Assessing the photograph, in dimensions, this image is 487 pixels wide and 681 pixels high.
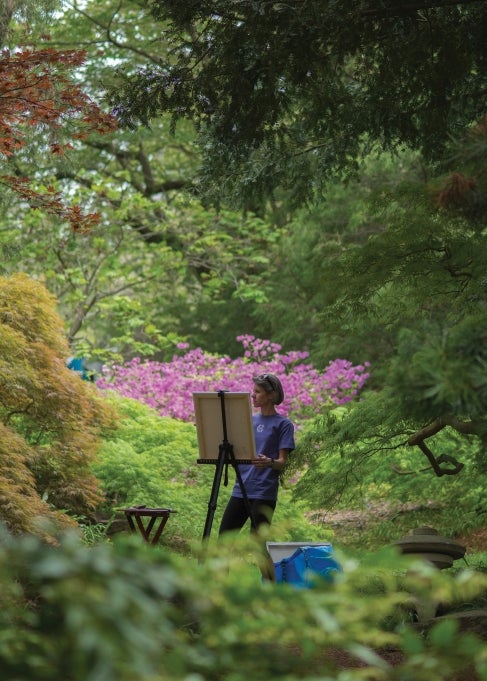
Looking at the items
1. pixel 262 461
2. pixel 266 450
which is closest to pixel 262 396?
pixel 266 450

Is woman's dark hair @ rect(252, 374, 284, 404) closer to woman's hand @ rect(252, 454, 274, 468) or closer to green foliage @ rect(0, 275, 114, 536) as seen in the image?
woman's hand @ rect(252, 454, 274, 468)

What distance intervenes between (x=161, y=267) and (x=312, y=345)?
2.76 m

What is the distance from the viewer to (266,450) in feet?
18.0

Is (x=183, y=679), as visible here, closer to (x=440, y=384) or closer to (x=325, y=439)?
(x=440, y=384)

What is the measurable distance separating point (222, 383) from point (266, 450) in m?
7.38

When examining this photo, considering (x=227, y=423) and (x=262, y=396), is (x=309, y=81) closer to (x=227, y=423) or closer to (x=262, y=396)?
(x=262, y=396)

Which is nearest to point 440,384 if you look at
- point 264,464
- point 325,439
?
point 264,464

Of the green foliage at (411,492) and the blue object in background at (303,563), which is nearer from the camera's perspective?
the blue object in background at (303,563)

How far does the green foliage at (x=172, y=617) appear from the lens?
150 cm

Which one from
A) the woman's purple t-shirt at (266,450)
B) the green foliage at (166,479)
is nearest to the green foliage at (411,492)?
the green foliage at (166,479)

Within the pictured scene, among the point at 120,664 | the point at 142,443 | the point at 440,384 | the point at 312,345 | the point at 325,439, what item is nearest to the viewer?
the point at 120,664

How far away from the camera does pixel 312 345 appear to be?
614 inches

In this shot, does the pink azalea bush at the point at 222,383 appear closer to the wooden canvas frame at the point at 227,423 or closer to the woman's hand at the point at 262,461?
the wooden canvas frame at the point at 227,423

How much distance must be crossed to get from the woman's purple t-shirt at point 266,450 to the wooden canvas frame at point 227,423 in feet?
0.59
